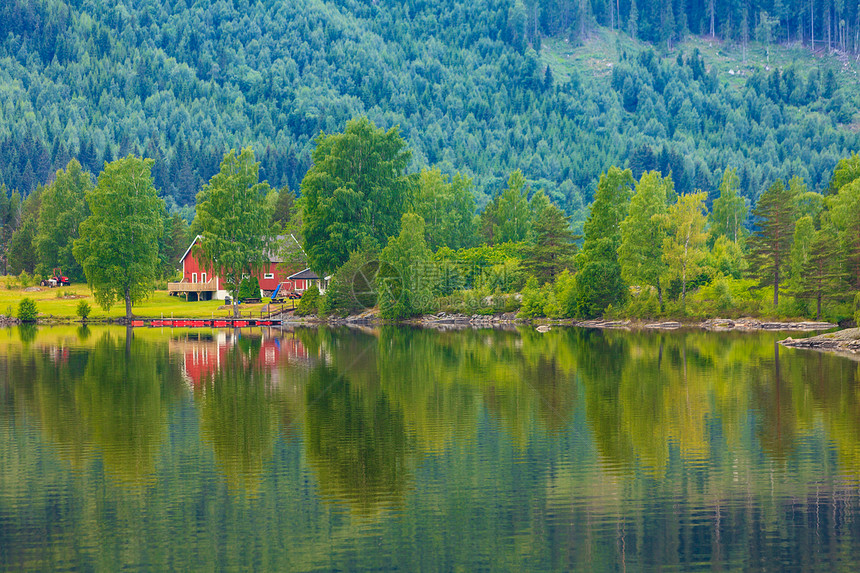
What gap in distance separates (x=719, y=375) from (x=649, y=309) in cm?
4229

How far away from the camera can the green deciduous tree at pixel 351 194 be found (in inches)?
3812

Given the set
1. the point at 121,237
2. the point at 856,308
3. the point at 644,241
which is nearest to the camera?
the point at 856,308

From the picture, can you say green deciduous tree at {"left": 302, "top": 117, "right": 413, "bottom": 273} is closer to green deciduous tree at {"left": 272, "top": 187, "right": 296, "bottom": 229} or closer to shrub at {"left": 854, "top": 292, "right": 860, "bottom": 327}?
green deciduous tree at {"left": 272, "top": 187, "right": 296, "bottom": 229}

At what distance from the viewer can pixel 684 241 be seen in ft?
271

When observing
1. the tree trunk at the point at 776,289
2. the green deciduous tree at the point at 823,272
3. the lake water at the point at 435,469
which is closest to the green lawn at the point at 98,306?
the tree trunk at the point at 776,289

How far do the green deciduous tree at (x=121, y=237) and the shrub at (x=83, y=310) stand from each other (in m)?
3.47

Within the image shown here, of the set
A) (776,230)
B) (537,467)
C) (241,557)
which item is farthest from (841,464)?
(776,230)

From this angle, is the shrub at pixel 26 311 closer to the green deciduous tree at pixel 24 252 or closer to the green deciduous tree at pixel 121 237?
the green deciduous tree at pixel 121 237

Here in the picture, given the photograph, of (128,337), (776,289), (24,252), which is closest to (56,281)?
(24,252)

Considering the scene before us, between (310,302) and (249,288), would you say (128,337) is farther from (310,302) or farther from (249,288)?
(249,288)

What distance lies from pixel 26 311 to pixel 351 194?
1419 inches

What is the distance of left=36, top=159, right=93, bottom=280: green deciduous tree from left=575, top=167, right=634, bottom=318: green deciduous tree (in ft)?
229

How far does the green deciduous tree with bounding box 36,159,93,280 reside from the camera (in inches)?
4911

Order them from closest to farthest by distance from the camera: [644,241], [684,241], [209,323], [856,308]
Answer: [856,308], [644,241], [684,241], [209,323]
